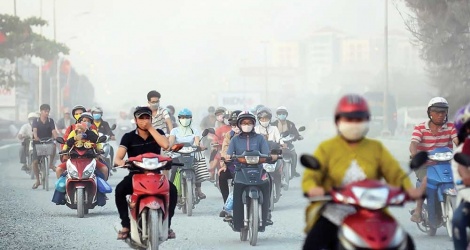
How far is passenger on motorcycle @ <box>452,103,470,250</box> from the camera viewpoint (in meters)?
8.27

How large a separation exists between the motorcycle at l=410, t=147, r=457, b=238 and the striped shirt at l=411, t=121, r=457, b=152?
0.27 meters

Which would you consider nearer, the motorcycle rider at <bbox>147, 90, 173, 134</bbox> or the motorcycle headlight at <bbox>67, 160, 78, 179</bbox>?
the motorcycle headlight at <bbox>67, 160, 78, 179</bbox>

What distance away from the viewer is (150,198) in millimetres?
10969

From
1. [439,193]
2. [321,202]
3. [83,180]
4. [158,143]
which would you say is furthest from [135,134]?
[83,180]

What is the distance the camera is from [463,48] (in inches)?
1332

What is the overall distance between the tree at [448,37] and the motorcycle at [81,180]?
56.9ft

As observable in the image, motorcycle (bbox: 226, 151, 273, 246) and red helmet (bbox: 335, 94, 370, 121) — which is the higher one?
red helmet (bbox: 335, 94, 370, 121)

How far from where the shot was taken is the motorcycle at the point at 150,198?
A: 35.9ft

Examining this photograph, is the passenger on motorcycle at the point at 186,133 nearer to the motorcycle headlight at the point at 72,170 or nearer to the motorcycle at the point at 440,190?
the motorcycle headlight at the point at 72,170

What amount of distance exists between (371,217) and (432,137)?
6861 millimetres

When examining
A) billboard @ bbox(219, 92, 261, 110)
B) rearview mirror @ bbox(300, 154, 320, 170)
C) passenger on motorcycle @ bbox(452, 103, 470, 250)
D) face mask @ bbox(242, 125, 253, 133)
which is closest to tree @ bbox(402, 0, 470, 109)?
face mask @ bbox(242, 125, 253, 133)

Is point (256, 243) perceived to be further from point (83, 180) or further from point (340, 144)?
point (340, 144)

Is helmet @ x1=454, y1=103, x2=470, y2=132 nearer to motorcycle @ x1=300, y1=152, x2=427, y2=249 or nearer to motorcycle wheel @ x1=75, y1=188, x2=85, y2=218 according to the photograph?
motorcycle @ x1=300, y1=152, x2=427, y2=249

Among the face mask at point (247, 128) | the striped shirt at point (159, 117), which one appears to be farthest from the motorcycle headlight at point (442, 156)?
the striped shirt at point (159, 117)
